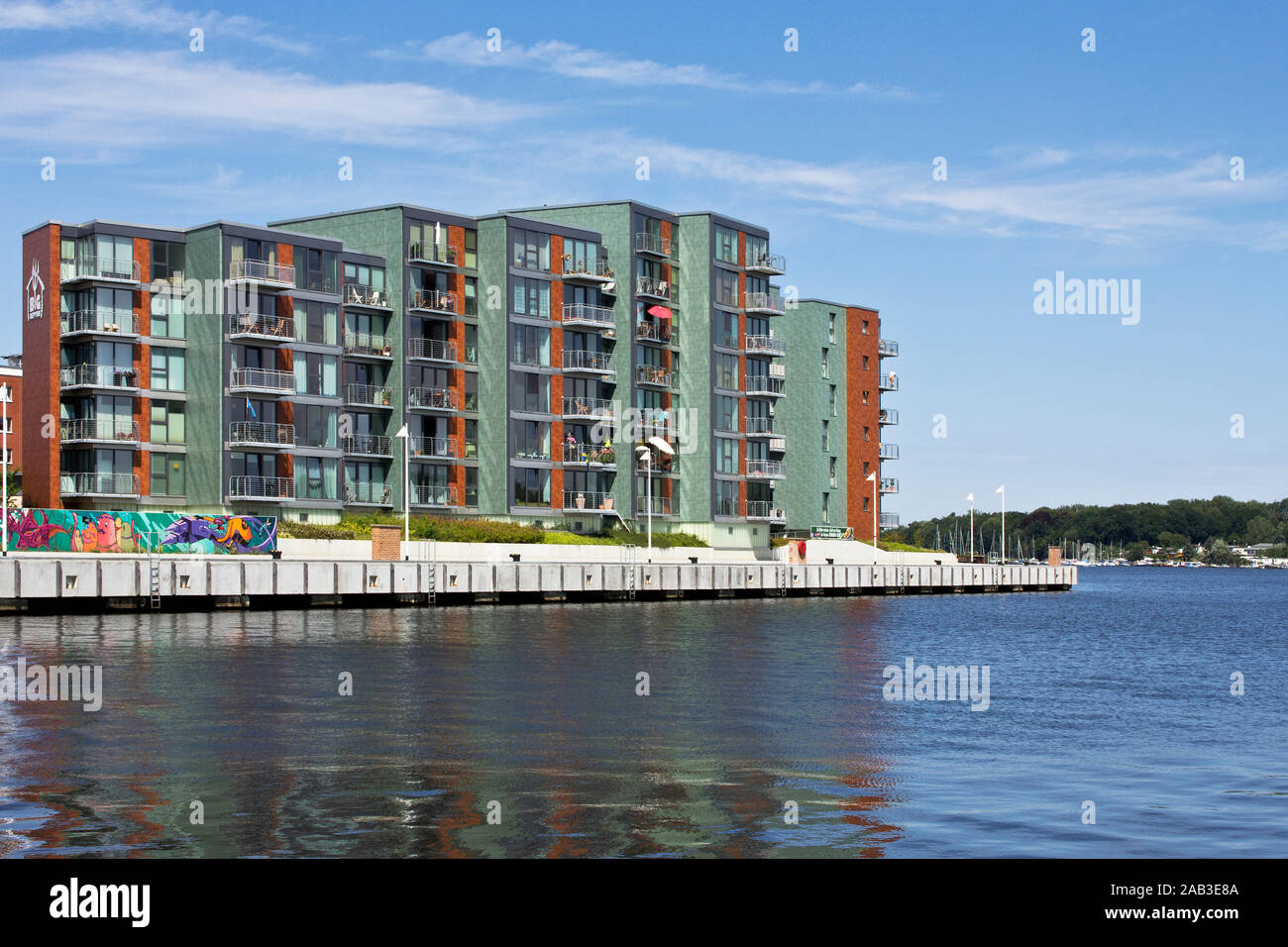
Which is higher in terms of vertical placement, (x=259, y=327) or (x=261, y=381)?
(x=259, y=327)

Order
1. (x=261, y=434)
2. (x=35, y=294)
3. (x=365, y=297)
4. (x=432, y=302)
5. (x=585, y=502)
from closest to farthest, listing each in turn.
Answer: (x=261, y=434)
(x=35, y=294)
(x=365, y=297)
(x=432, y=302)
(x=585, y=502)

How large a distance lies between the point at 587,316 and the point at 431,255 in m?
12.9

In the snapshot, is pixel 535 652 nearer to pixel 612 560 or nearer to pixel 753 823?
pixel 753 823

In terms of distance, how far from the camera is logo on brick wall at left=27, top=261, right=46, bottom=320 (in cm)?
9031

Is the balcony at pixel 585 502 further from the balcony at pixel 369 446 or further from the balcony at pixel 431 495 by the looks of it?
the balcony at pixel 369 446

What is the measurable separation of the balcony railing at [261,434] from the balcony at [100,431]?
19.4 ft

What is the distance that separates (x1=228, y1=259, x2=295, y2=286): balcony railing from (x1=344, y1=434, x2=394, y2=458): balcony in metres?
11.6

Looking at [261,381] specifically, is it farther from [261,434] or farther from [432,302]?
[432,302]

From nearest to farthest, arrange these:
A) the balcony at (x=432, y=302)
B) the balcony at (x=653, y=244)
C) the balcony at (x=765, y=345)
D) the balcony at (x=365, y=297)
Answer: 1. the balcony at (x=365, y=297)
2. the balcony at (x=432, y=302)
3. the balcony at (x=653, y=244)
4. the balcony at (x=765, y=345)

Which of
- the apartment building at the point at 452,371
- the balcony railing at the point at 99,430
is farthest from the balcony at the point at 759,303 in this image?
the balcony railing at the point at 99,430

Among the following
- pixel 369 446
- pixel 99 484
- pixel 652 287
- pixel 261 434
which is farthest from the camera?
pixel 652 287

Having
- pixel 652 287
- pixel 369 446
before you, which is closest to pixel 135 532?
pixel 369 446

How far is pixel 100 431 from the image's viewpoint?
288 ft

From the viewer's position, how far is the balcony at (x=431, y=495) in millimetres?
101625
